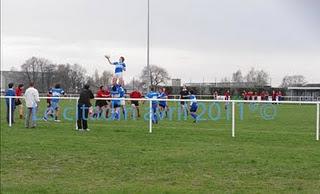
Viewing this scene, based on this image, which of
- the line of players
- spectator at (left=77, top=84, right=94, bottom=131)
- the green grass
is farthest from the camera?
the line of players

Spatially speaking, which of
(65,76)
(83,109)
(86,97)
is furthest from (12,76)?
(83,109)

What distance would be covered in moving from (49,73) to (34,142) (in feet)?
253

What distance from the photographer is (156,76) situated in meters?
90.7

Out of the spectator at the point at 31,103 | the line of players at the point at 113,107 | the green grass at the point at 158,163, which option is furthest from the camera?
the line of players at the point at 113,107

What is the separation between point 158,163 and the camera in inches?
414

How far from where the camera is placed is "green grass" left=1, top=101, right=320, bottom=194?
321 inches

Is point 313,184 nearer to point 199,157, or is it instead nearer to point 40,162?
point 199,157

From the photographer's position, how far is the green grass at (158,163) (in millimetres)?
8164

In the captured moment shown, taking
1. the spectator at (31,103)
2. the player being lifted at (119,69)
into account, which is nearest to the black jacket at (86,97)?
the spectator at (31,103)

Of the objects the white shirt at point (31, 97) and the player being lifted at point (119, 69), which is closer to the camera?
the white shirt at point (31, 97)

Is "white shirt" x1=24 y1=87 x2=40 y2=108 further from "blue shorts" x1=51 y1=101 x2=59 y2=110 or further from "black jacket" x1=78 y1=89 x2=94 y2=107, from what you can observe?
"blue shorts" x1=51 y1=101 x2=59 y2=110

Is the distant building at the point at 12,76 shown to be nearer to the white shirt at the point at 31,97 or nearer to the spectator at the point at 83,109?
the white shirt at the point at 31,97

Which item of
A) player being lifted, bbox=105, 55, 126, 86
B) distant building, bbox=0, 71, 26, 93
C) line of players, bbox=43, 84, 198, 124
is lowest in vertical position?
line of players, bbox=43, 84, 198, 124

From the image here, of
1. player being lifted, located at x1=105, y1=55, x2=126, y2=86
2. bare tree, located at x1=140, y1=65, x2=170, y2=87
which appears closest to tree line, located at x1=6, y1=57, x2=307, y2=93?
bare tree, located at x1=140, y1=65, x2=170, y2=87
